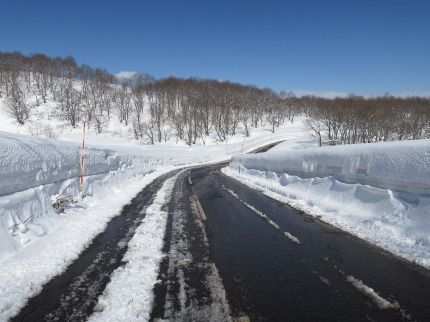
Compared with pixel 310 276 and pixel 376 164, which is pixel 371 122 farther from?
pixel 310 276

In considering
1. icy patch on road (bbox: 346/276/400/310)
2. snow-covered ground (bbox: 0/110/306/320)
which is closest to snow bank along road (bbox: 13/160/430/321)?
icy patch on road (bbox: 346/276/400/310)

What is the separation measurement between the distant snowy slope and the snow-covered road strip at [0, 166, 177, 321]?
114cm

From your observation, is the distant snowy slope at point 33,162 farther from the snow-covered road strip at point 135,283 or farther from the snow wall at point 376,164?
the snow wall at point 376,164

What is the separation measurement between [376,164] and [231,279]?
554cm

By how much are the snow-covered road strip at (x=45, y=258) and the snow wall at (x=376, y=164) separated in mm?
6798

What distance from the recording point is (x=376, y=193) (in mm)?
6793

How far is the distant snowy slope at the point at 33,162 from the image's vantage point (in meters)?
5.21

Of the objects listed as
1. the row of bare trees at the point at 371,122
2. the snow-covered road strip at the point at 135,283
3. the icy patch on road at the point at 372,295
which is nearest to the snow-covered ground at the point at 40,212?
the snow-covered road strip at the point at 135,283

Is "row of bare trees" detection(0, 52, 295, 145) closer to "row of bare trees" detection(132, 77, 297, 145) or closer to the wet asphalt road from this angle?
"row of bare trees" detection(132, 77, 297, 145)

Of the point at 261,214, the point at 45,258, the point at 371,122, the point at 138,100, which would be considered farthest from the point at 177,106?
the point at 45,258

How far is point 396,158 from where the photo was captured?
6.46 metres

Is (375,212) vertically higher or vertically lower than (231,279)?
higher

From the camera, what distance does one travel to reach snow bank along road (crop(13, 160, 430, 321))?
2.79m

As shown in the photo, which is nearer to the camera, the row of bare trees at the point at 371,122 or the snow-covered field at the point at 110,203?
the snow-covered field at the point at 110,203
